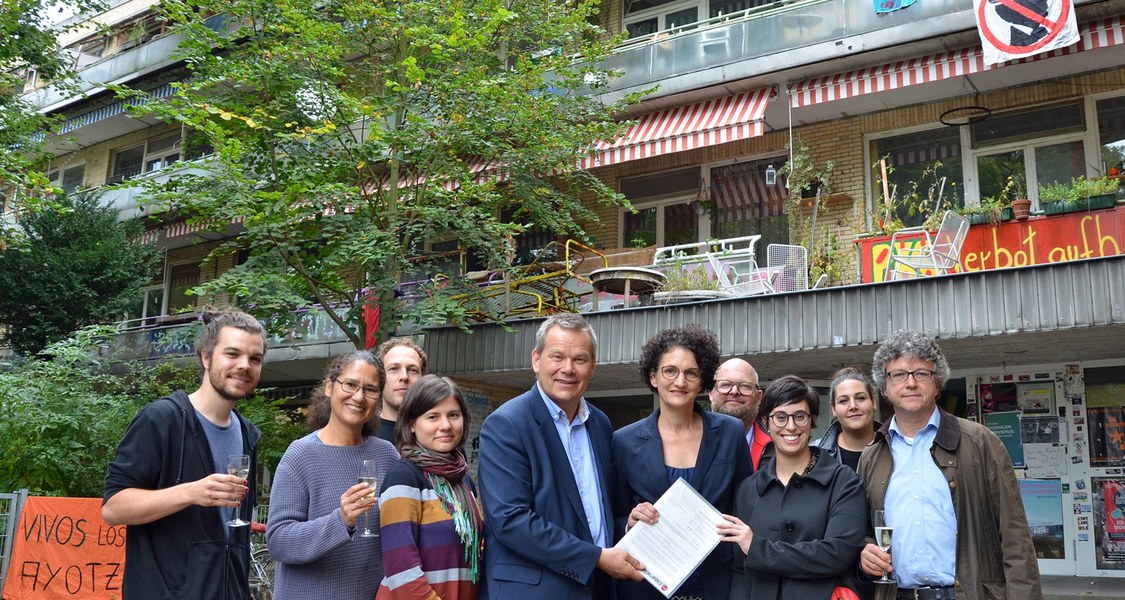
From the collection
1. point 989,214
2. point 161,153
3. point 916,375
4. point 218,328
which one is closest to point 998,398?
point 989,214

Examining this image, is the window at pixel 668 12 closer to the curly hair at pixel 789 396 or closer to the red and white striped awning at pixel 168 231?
the red and white striped awning at pixel 168 231

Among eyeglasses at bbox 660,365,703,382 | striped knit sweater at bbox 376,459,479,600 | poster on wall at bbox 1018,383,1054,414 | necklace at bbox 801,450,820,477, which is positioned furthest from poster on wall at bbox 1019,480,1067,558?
striped knit sweater at bbox 376,459,479,600

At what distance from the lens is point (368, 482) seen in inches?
139

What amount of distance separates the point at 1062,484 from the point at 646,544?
988cm

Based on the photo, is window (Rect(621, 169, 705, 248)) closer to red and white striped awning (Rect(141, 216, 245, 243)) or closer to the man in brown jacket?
red and white striped awning (Rect(141, 216, 245, 243))

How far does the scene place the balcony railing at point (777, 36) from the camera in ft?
40.3

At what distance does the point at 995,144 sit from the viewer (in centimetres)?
1323

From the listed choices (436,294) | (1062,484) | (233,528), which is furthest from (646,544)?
(1062,484)

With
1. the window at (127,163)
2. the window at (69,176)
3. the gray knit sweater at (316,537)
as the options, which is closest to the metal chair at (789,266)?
the gray knit sweater at (316,537)

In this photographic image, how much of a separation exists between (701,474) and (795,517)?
419 millimetres

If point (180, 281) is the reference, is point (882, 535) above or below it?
below

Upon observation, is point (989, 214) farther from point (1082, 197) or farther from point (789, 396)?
point (789, 396)

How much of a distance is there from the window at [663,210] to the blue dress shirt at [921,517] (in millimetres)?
11720

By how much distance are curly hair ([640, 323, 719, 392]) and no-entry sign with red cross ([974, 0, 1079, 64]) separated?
9.16 metres
